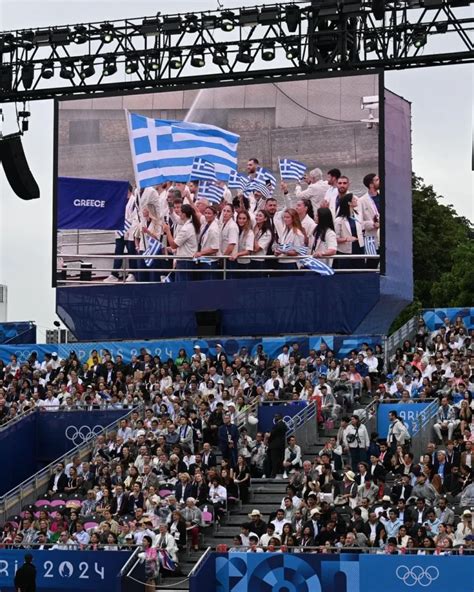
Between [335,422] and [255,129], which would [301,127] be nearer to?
[255,129]

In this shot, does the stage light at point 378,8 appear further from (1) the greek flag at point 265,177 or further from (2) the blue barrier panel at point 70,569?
(2) the blue barrier panel at point 70,569

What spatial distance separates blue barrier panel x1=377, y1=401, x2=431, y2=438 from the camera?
32469 millimetres

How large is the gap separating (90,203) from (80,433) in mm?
7201

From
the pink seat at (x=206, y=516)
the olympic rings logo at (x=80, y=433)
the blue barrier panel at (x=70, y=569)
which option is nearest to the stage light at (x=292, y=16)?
the olympic rings logo at (x=80, y=433)

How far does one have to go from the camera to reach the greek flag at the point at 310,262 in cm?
4019

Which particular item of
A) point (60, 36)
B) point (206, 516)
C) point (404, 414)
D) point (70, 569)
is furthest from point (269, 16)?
point (70, 569)

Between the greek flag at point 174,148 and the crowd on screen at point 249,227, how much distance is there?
392 millimetres

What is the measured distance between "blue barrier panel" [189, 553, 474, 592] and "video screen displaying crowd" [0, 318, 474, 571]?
0.19m

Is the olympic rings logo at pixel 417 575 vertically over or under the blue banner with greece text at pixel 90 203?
under

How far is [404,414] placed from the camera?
109 feet

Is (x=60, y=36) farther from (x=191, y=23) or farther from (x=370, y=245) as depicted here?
(x=370, y=245)

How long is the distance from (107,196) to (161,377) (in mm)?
6635

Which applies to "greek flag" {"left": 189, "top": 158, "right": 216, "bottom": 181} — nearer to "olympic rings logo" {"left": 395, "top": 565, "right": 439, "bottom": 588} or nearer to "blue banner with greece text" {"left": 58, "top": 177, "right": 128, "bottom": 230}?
"blue banner with greece text" {"left": 58, "top": 177, "right": 128, "bottom": 230}

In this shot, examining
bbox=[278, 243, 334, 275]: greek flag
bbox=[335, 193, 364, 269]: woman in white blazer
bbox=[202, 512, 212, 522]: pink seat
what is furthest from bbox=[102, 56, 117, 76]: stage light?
bbox=[202, 512, 212, 522]: pink seat
